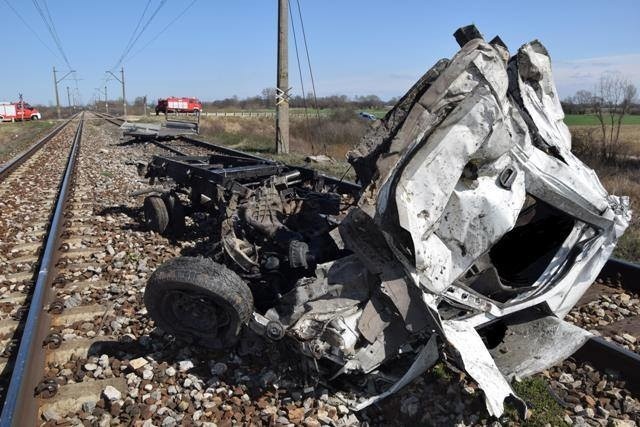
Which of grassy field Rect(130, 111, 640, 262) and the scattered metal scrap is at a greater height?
the scattered metal scrap

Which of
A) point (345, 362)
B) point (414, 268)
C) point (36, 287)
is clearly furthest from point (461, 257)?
point (36, 287)

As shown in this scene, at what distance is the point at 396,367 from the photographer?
352 cm

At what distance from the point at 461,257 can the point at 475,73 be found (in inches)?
41.5

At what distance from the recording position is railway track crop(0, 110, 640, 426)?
3285 millimetres

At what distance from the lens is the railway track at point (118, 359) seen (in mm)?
3285

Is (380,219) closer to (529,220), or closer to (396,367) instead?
(396,367)

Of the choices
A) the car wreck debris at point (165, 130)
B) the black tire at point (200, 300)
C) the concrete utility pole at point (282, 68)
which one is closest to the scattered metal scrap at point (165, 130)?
the car wreck debris at point (165, 130)

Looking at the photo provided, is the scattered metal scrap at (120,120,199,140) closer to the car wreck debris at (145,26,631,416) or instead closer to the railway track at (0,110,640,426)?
the railway track at (0,110,640,426)

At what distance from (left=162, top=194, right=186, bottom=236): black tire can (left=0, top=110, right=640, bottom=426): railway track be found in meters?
0.49

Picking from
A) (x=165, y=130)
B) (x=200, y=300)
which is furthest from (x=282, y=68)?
(x=200, y=300)

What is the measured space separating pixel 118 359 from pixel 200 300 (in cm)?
75

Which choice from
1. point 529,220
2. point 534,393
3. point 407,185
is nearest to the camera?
point 407,185

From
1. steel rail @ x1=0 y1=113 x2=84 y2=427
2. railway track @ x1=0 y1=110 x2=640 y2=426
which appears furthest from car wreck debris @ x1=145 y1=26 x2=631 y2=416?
steel rail @ x1=0 y1=113 x2=84 y2=427

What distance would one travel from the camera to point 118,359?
12.7ft
